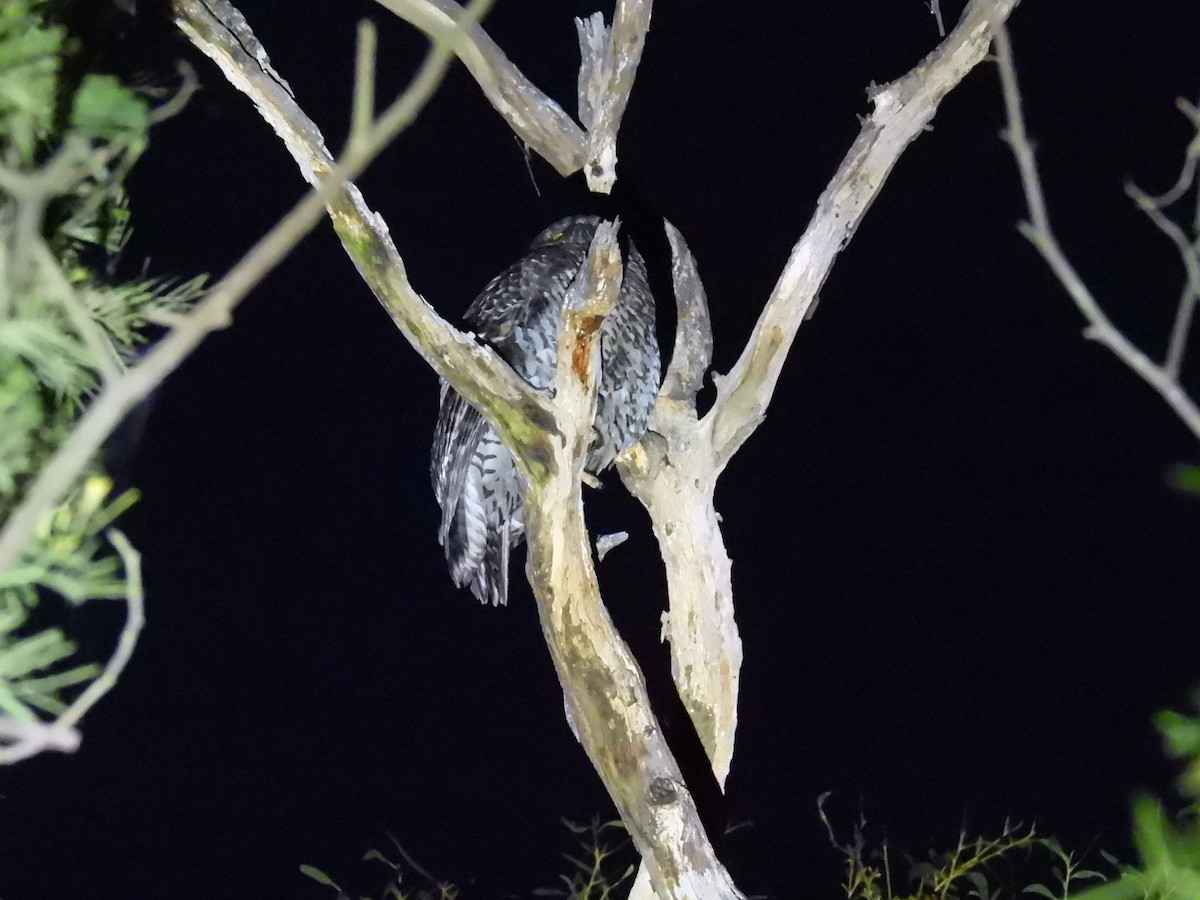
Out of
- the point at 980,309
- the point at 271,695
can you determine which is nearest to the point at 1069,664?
the point at 980,309

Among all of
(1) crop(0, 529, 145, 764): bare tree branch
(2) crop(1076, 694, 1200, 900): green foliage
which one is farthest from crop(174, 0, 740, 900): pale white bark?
(2) crop(1076, 694, 1200, 900): green foliage

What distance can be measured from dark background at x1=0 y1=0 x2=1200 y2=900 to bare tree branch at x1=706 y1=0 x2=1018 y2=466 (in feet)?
1.60

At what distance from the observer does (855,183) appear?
1.68 meters

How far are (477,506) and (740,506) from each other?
86cm

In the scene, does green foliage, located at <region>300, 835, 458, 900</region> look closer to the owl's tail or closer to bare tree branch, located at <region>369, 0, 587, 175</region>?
the owl's tail

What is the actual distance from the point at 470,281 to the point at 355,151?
1.97 metres

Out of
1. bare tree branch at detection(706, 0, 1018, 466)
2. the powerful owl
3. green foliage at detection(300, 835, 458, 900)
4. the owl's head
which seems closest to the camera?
bare tree branch at detection(706, 0, 1018, 466)

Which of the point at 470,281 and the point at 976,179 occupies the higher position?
the point at 470,281

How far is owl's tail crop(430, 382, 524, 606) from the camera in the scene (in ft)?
5.90

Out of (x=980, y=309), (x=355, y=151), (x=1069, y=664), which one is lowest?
(x=1069, y=664)

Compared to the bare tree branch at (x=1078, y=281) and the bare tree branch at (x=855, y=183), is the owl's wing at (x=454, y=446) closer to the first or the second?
the bare tree branch at (x=855, y=183)

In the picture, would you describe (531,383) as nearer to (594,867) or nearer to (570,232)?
(570,232)

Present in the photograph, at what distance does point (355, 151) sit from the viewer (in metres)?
0.41

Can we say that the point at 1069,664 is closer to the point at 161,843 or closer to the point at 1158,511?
the point at 1158,511
